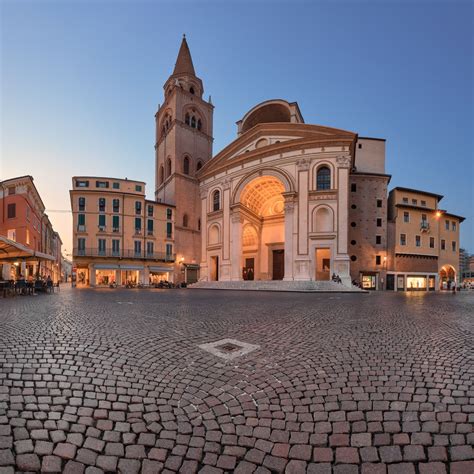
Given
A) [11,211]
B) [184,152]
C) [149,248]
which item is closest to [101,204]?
[149,248]

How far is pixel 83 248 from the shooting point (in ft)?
129

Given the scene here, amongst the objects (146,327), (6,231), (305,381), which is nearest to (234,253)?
(6,231)

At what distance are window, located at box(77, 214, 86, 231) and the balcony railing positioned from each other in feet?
9.41

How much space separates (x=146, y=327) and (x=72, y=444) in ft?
14.5

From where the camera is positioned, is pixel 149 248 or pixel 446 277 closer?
pixel 149 248

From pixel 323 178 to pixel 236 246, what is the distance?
12.5m

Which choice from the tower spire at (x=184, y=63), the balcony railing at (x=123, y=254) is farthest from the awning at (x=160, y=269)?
the tower spire at (x=184, y=63)

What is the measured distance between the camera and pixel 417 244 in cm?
4097

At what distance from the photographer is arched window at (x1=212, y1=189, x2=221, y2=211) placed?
38.5 m

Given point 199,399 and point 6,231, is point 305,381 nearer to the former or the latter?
point 199,399

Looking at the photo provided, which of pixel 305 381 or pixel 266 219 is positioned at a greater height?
pixel 266 219

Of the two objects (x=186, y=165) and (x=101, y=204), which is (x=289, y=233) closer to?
(x=186, y=165)

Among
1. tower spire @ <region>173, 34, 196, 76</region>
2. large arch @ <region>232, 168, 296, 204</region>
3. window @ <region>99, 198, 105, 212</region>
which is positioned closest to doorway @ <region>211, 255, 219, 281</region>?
large arch @ <region>232, 168, 296, 204</region>

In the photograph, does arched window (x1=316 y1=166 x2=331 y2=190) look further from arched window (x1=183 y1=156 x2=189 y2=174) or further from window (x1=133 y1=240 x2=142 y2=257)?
window (x1=133 y1=240 x2=142 y2=257)
